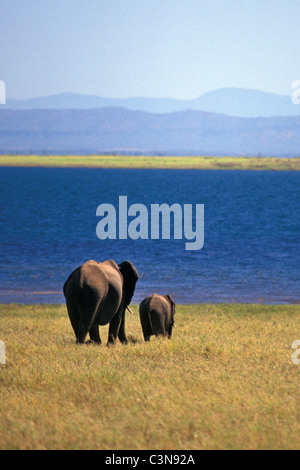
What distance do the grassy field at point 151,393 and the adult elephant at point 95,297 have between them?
528 mm

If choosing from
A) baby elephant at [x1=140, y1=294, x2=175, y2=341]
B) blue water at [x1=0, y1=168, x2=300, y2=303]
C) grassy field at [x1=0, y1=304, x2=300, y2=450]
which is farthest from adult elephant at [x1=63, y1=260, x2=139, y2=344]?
blue water at [x1=0, y1=168, x2=300, y2=303]

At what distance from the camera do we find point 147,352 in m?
13.4

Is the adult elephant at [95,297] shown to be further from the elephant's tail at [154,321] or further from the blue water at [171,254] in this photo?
the blue water at [171,254]

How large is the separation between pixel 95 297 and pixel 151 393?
3.37m

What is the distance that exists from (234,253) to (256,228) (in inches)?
927

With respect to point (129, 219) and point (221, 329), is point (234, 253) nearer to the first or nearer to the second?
point (221, 329)

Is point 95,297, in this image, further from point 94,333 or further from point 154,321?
point 154,321

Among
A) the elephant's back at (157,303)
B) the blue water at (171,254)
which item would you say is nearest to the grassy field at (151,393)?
the elephant's back at (157,303)

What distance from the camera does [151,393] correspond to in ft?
33.5

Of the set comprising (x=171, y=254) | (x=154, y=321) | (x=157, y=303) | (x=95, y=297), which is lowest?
(x=171, y=254)

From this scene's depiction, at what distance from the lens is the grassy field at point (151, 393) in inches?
327

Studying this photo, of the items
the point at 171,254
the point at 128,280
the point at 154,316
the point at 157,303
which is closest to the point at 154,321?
the point at 154,316

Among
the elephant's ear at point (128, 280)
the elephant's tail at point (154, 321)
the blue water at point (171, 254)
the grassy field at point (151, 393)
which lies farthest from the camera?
the blue water at point (171, 254)

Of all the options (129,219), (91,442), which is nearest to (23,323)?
(91,442)
